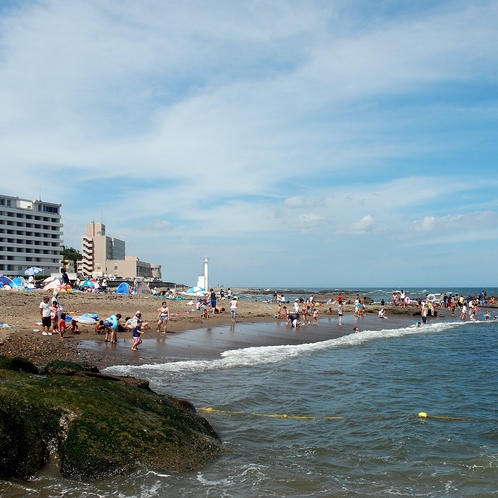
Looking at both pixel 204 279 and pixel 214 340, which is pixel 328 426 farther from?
pixel 204 279

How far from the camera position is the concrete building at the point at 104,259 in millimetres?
140500

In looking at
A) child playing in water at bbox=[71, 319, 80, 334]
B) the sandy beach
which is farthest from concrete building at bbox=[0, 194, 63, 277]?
child playing in water at bbox=[71, 319, 80, 334]

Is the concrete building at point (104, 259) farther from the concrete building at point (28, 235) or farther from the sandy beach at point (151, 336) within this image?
the sandy beach at point (151, 336)

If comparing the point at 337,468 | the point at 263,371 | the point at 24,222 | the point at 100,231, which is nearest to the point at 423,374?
the point at 263,371

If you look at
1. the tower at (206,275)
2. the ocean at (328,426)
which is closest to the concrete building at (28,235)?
the tower at (206,275)

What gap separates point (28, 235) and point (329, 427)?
105267 mm

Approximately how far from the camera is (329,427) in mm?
10062

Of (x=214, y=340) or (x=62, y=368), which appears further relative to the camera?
(x=214, y=340)

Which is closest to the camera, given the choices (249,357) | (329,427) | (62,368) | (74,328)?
(62,368)

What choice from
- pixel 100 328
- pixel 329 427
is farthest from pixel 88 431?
pixel 100 328

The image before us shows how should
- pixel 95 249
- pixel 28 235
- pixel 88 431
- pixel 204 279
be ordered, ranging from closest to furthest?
pixel 88 431, pixel 204 279, pixel 28 235, pixel 95 249

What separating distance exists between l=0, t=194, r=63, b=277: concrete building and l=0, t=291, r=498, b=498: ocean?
90.3 metres

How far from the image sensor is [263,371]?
15.3 m

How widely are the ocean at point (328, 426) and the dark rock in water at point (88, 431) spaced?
8.0 inches
